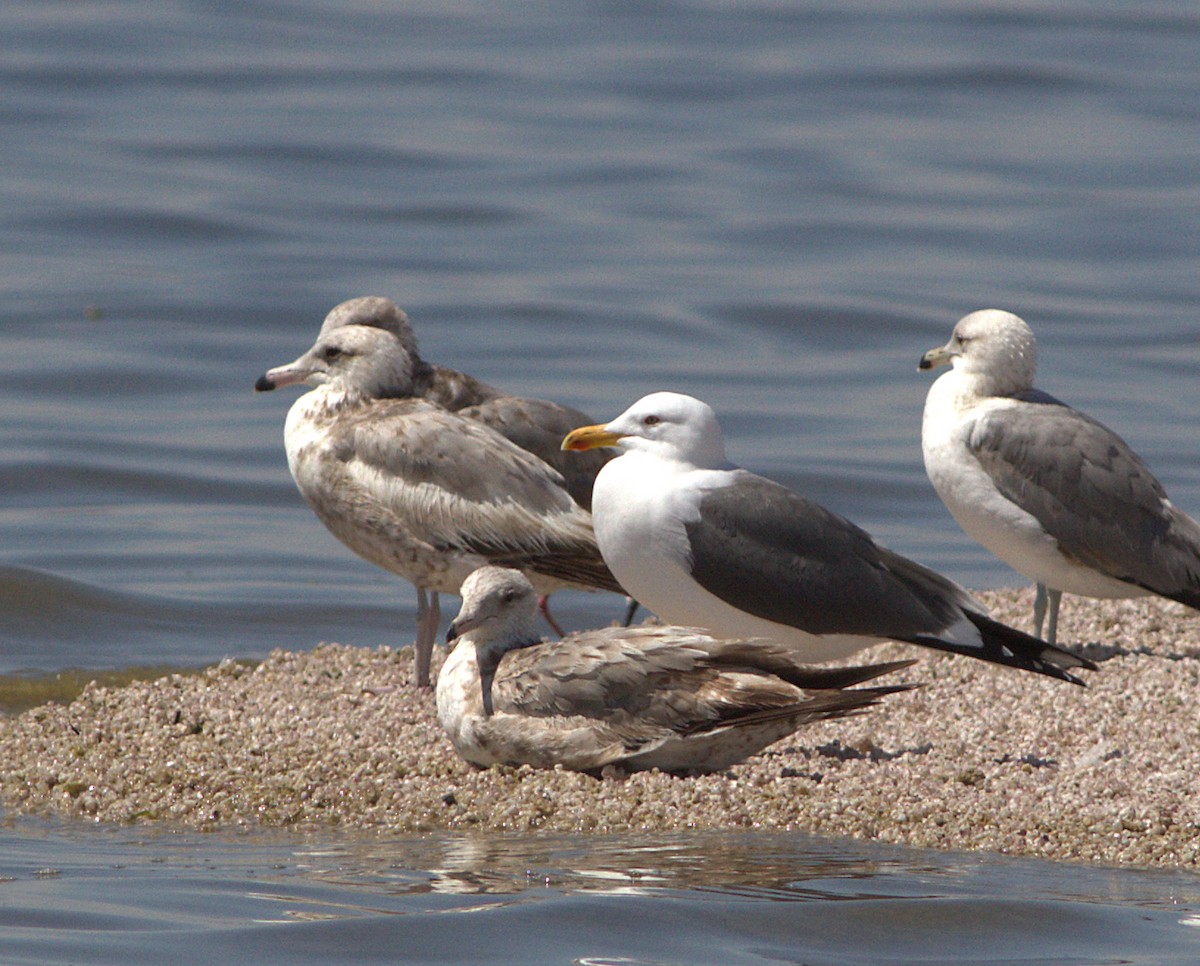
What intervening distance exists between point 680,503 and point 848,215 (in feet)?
57.5

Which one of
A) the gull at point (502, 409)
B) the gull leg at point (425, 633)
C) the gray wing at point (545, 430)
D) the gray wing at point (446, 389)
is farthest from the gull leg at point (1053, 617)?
the gray wing at point (446, 389)

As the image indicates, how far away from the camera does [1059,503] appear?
30.7ft

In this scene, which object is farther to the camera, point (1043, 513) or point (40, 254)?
point (40, 254)

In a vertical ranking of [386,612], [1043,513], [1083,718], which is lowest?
[386,612]

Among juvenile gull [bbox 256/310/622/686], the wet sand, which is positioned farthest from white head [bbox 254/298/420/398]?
the wet sand

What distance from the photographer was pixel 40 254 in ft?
73.4

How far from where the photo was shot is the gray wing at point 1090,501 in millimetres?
9352

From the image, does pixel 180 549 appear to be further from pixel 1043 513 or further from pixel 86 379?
pixel 1043 513

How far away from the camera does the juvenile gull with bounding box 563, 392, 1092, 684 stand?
7.97m

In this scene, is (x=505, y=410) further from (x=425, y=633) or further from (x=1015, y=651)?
(x=1015, y=651)

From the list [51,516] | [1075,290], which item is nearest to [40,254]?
[51,516]

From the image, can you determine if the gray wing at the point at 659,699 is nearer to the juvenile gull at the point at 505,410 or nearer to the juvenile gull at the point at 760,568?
the juvenile gull at the point at 760,568

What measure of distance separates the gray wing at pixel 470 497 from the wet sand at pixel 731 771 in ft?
2.43

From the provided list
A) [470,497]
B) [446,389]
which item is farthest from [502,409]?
[470,497]
